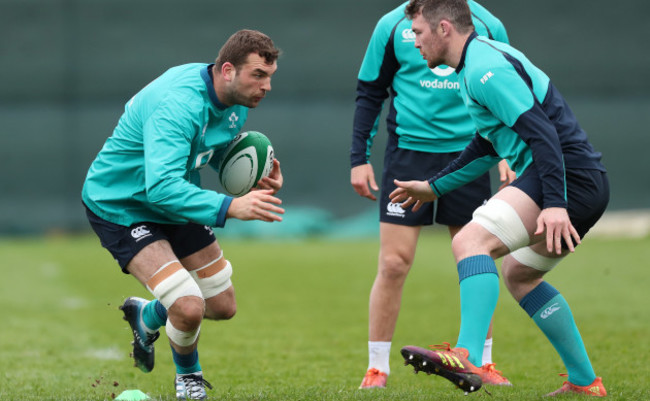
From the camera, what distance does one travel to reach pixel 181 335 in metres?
4.63

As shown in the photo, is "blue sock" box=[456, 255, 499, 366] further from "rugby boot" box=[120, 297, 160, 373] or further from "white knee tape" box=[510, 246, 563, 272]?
"rugby boot" box=[120, 297, 160, 373]

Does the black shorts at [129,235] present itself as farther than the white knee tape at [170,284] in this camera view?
Yes

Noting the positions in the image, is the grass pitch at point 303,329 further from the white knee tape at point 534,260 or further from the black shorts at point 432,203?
the black shorts at point 432,203

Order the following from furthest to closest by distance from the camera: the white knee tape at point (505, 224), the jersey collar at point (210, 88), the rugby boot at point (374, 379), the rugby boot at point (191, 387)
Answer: the rugby boot at point (374, 379), the rugby boot at point (191, 387), the jersey collar at point (210, 88), the white knee tape at point (505, 224)

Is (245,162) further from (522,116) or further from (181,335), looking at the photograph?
(522,116)

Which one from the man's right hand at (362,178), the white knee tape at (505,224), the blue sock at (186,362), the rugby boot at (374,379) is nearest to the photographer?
the white knee tape at (505,224)

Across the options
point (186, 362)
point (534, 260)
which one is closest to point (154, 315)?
point (186, 362)

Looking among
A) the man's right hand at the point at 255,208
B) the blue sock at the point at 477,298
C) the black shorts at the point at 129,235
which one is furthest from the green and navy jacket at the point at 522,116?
the black shorts at the point at 129,235

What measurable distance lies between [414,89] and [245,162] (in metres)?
1.16

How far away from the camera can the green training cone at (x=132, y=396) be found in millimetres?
4602

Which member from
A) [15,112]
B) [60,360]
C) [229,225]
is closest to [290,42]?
[229,225]

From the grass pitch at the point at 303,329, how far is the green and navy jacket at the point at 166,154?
997mm

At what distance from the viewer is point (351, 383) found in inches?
205

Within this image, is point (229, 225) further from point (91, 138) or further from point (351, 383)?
point (351, 383)
